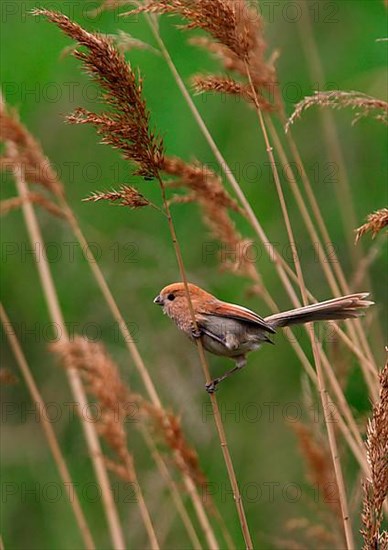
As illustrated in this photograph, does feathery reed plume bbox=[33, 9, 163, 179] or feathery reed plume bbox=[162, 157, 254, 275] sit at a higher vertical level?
feathery reed plume bbox=[33, 9, 163, 179]

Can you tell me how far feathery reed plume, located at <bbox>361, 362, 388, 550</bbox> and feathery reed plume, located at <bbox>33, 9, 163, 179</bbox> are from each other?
28.5 inches

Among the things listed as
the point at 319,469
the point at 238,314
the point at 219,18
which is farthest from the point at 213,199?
the point at 319,469

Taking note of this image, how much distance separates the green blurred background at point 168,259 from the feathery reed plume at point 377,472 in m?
2.32

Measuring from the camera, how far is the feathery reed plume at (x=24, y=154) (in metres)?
3.29

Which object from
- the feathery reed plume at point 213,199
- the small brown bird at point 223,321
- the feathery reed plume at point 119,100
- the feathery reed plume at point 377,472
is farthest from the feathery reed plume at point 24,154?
the feathery reed plume at point 377,472

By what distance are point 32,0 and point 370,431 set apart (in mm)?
4333

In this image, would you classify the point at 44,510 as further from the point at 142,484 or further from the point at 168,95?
the point at 168,95

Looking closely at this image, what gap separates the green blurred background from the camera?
4758 millimetres

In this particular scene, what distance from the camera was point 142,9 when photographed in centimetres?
268

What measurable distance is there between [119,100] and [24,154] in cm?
109

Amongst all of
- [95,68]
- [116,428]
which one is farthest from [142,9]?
[116,428]

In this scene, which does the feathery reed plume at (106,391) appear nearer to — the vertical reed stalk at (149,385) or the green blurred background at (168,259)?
the vertical reed stalk at (149,385)

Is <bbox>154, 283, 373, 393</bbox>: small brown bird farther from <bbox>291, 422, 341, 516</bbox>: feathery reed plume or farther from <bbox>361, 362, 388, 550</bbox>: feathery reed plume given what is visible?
<bbox>361, 362, 388, 550</bbox>: feathery reed plume

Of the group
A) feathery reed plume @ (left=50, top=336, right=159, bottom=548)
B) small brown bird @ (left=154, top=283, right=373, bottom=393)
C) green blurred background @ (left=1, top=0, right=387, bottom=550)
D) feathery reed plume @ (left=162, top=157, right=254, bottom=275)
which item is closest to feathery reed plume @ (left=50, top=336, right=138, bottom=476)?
feathery reed plume @ (left=50, top=336, right=159, bottom=548)
